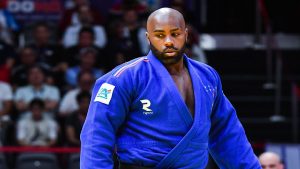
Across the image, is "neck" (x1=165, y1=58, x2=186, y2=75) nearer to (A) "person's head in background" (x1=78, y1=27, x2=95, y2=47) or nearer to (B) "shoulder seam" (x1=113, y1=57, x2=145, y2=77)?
(B) "shoulder seam" (x1=113, y1=57, x2=145, y2=77)

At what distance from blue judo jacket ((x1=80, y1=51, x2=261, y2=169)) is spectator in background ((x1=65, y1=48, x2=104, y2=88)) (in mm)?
6453

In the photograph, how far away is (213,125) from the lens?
4.45 m

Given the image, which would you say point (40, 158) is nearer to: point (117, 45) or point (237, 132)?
point (117, 45)

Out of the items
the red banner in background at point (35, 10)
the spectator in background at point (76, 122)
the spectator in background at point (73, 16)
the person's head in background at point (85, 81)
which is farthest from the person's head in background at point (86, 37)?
the red banner in background at point (35, 10)

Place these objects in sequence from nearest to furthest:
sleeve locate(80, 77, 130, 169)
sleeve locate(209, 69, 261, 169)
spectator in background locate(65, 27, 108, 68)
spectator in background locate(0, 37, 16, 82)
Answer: sleeve locate(80, 77, 130, 169) → sleeve locate(209, 69, 261, 169) → spectator in background locate(0, 37, 16, 82) → spectator in background locate(65, 27, 108, 68)

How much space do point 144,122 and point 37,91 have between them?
251 inches

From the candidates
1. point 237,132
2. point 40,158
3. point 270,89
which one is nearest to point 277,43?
point 270,89

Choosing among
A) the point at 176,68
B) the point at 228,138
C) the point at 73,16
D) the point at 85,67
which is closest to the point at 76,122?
the point at 85,67

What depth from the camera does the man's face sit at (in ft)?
13.2

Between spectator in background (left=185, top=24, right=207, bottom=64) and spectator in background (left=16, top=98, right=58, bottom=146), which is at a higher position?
spectator in background (left=185, top=24, right=207, bottom=64)

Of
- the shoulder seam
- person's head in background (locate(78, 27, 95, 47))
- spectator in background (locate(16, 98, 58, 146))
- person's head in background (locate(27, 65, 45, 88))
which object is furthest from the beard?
person's head in background (locate(78, 27, 95, 47))

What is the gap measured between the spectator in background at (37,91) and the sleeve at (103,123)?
242 inches

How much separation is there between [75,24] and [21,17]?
1469mm

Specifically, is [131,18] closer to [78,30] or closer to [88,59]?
[78,30]
